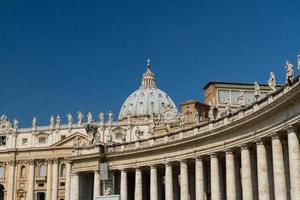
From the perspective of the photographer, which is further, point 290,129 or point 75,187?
point 75,187

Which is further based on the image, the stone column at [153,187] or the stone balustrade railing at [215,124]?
the stone column at [153,187]

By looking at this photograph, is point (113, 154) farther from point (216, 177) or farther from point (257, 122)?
point (257, 122)

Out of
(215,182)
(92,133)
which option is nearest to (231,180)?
(215,182)

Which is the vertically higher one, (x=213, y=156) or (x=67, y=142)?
(x=67, y=142)

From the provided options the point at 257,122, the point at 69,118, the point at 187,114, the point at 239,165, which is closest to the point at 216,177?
the point at 239,165

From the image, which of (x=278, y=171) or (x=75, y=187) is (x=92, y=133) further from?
(x=278, y=171)

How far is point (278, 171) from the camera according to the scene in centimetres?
4831

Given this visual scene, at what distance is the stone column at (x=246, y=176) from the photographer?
53.7 metres

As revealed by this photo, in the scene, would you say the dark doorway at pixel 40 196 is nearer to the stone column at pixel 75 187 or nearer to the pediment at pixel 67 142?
the pediment at pixel 67 142

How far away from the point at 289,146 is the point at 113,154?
3030 cm

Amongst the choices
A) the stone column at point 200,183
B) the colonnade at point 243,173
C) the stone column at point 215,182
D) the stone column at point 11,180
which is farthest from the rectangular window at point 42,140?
the stone column at point 215,182

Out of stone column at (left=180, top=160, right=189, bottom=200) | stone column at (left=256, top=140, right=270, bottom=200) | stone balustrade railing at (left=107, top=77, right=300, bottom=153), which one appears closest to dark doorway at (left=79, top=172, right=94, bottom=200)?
stone balustrade railing at (left=107, top=77, right=300, bottom=153)

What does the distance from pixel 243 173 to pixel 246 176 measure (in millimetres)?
455

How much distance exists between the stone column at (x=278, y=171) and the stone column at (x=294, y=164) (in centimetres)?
236
